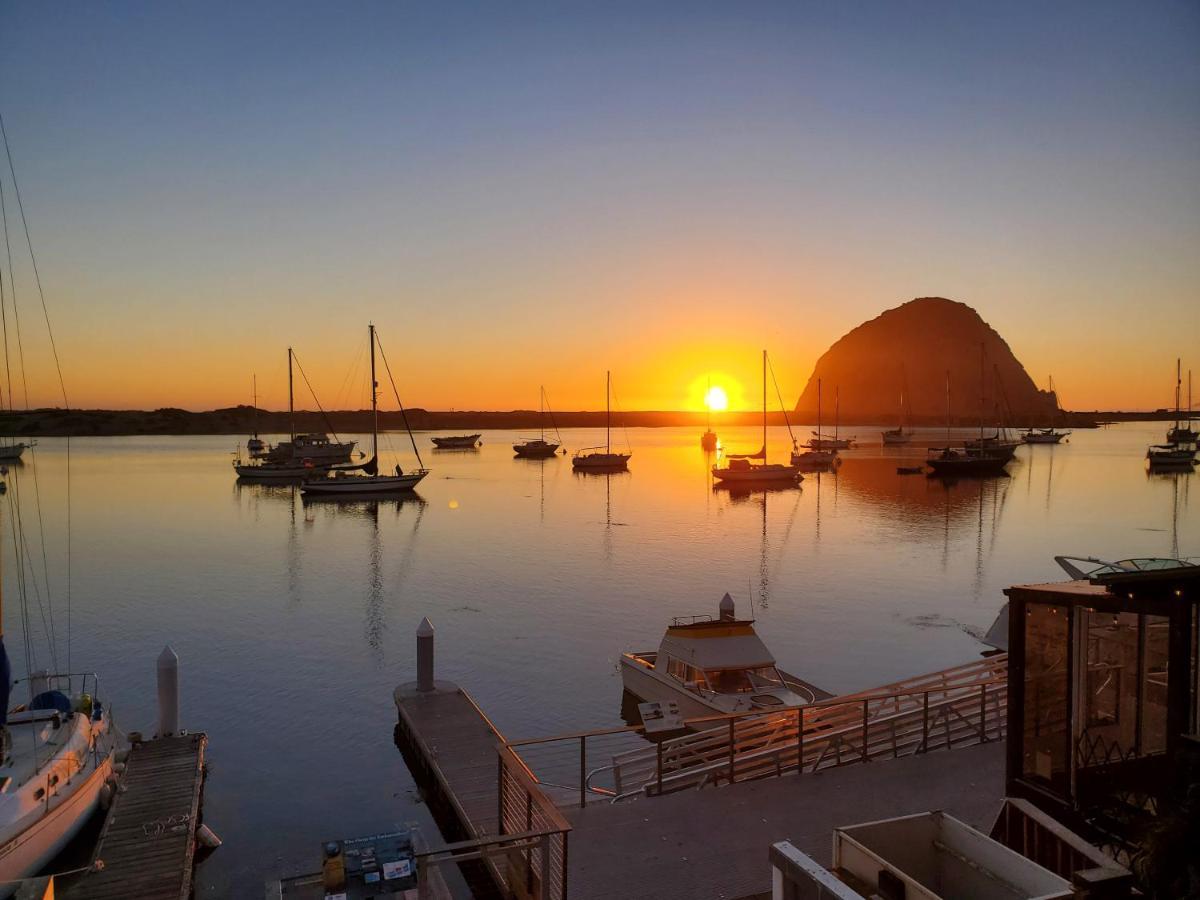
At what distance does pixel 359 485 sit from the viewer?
91.0m

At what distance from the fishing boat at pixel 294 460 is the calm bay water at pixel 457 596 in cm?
1251

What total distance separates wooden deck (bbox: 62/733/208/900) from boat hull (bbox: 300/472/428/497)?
74954mm

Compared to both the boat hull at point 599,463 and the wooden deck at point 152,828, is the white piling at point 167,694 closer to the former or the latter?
the wooden deck at point 152,828

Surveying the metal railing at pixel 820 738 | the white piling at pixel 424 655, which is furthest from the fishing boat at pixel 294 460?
the metal railing at pixel 820 738

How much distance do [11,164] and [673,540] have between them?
46.9 meters

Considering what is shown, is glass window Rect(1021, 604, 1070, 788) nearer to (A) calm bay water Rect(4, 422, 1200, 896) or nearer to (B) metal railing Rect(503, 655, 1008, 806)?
(B) metal railing Rect(503, 655, 1008, 806)

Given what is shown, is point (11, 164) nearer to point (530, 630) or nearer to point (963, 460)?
point (530, 630)

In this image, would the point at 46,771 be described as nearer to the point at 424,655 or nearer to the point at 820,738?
the point at 424,655

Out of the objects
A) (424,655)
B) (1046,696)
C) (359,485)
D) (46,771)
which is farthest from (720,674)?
(359,485)

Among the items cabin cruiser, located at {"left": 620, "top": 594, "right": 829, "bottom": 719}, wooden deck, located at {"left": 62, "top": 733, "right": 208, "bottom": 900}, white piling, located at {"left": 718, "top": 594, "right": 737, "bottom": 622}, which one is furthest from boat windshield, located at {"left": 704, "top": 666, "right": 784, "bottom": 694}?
wooden deck, located at {"left": 62, "top": 733, "right": 208, "bottom": 900}

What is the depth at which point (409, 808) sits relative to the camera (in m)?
17.5

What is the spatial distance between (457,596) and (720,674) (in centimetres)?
2343

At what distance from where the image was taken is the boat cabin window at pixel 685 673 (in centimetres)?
2012

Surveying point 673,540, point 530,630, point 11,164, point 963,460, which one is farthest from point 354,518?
point 963,460
